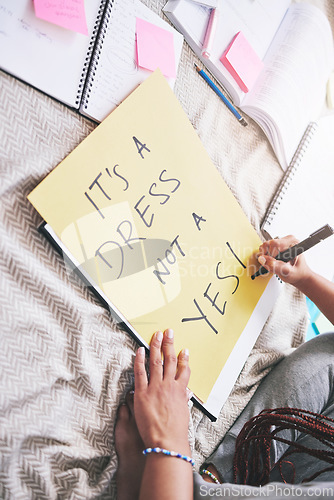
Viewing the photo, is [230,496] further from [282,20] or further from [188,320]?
[282,20]

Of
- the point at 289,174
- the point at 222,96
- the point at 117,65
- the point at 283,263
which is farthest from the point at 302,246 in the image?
the point at 117,65

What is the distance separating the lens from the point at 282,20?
79 centimetres

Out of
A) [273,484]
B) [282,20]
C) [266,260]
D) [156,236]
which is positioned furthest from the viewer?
[282,20]

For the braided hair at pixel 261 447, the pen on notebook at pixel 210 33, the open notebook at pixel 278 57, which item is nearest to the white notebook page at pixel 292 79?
the open notebook at pixel 278 57

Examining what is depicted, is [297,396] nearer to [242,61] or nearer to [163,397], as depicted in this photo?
[163,397]

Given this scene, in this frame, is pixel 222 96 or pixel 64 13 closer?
pixel 64 13

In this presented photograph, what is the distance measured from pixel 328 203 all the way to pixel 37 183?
2.00 feet

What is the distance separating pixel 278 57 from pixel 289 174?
0.22 m

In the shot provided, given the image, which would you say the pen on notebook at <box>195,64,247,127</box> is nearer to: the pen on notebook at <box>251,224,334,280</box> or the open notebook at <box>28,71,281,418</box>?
the open notebook at <box>28,71,281,418</box>

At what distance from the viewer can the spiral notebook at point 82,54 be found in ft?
1.62

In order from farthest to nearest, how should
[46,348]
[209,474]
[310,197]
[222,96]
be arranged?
[310,197] < [222,96] < [209,474] < [46,348]

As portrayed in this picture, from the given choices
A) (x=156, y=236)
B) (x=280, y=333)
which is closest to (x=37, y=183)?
(x=156, y=236)

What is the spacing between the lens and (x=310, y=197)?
0.80 meters

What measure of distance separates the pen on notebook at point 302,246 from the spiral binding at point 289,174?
3.4 inches
